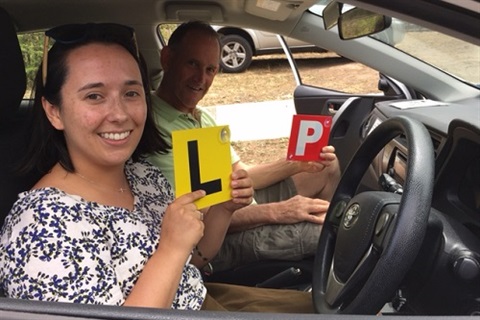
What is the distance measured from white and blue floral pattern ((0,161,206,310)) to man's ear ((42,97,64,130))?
0.67 feet

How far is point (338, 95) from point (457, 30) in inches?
110

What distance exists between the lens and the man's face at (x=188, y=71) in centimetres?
284

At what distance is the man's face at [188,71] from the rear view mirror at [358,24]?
80 centimetres

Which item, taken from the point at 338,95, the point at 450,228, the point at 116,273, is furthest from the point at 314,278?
the point at 338,95

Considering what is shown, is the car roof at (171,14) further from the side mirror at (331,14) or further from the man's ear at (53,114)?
the man's ear at (53,114)

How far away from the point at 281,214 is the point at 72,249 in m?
1.26

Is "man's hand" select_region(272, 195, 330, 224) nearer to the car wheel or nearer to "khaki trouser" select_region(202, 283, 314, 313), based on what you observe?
"khaki trouser" select_region(202, 283, 314, 313)

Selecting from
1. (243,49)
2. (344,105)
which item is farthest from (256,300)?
(243,49)

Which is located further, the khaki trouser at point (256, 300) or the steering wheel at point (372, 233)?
the khaki trouser at point (256, 300)

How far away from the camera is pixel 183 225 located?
4.82 feet

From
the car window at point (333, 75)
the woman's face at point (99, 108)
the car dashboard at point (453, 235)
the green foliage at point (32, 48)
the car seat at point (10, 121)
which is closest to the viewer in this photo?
the car dashboard at point (453, 235)

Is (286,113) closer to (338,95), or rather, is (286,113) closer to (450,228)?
(338,95)

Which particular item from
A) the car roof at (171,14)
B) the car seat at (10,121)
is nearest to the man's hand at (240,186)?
the car seat at (10,121)

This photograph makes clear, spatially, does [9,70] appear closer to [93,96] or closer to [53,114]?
[53,114]
